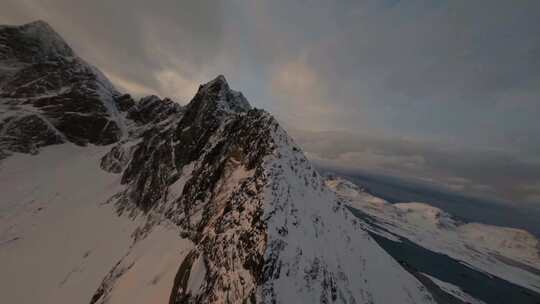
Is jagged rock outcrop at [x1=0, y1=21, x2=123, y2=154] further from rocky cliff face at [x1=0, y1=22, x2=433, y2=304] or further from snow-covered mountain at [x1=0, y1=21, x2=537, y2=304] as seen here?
rocky cliff face at [x1=0, y1=22, x2=433, y2=304]

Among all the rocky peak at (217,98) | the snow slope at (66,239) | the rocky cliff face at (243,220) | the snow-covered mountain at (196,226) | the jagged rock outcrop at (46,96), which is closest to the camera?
the rocky cliff face at (243,220)

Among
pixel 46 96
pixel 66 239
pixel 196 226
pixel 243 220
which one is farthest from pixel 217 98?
pixel 46 96

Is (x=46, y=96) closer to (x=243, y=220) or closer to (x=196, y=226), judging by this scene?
(x=196, y=226)

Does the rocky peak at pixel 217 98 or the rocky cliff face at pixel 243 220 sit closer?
the rocky cliff face at pixel 243 220

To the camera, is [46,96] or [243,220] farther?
[46,96]

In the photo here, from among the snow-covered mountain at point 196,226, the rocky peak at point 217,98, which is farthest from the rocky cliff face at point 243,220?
the rocky peak at point 217,98

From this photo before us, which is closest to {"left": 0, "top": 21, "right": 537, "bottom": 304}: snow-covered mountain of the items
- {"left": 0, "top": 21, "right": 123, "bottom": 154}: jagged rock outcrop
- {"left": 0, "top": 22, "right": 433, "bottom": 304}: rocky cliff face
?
{"left": 0, "top": 22, "right": 433, "bottom": 304}: rocky cliff face

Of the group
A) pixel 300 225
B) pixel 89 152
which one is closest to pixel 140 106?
pixel 89 152

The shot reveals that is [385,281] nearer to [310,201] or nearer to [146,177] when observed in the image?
[310,201]

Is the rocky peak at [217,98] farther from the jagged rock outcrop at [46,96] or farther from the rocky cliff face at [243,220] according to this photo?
the jagged rock outcrop at [46,96]
